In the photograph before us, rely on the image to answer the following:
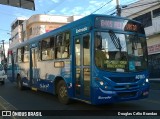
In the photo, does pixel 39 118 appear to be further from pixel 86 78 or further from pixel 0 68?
pixel 0 68

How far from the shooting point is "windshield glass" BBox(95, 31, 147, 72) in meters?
9.89

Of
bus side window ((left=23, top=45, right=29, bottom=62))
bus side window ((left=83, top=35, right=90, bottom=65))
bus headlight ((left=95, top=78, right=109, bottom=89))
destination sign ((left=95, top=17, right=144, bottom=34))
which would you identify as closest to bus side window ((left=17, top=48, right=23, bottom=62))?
bus side window ((left=23, top=45, right=29, bottom=62))

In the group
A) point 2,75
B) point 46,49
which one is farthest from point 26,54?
point 2,75

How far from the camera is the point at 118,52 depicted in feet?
33.2

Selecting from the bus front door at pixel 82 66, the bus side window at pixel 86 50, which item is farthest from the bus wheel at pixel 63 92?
Answer: the bus side window at pixel 86 50

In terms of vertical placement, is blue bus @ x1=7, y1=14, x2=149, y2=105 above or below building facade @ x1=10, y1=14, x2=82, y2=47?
below

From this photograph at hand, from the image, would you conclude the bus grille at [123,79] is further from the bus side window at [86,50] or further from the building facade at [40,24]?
the building facade at [40,24]

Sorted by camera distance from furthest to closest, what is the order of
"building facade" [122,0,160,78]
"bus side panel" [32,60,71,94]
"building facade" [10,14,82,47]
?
"building facade" [10,14,82,47] → "building facade" [122,0,160,78] → "bus side panel" [32,60,71,94]

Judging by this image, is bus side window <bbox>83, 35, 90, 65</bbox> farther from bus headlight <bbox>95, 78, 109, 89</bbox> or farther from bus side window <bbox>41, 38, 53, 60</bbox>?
bus side window <bbox>41, 38, 53, 60</bbox>

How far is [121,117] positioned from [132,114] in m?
0.53

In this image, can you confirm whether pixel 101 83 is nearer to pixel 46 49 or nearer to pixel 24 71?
pixel 46 49

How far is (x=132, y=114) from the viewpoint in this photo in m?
9.60

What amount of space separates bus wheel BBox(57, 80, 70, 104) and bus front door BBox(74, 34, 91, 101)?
1016 millimetres

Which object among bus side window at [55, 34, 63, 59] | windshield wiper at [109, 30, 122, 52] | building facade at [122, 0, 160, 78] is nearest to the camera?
windshield wiper at [109, 30, 122, 52]
